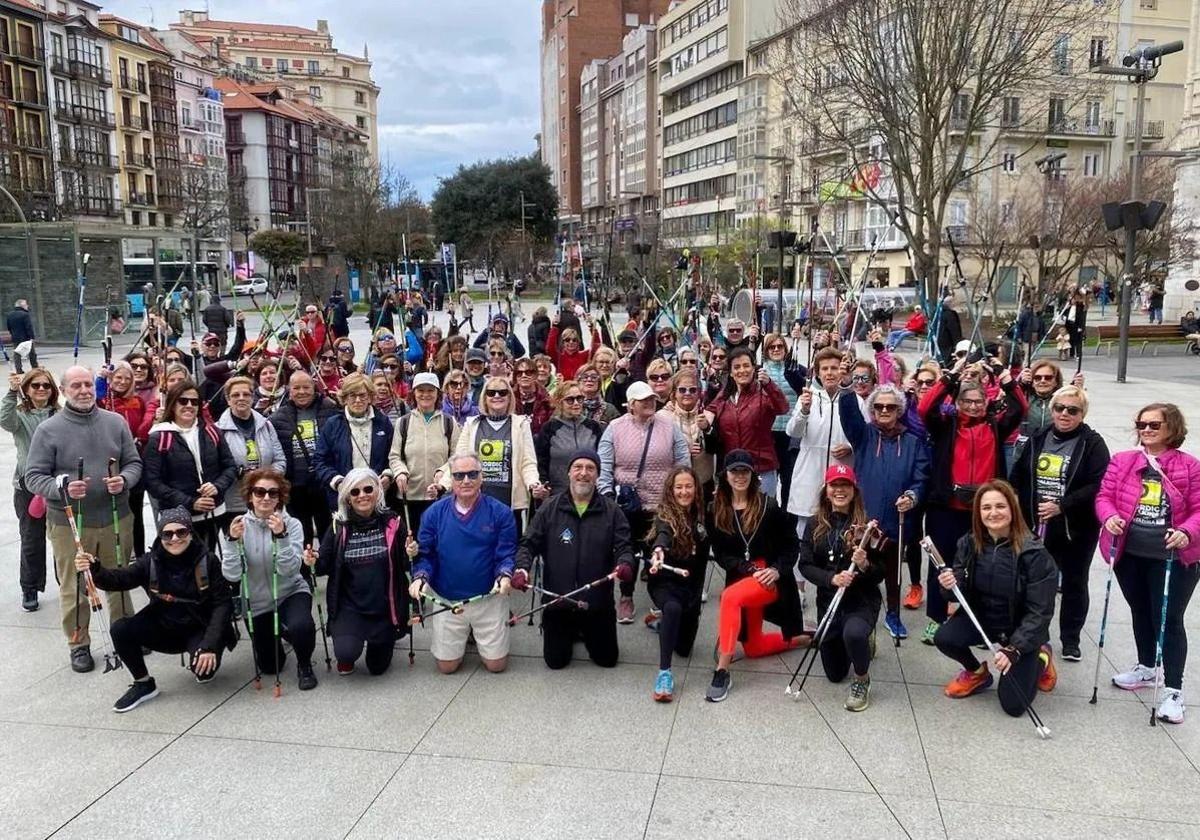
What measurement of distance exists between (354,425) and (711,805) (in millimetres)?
4149

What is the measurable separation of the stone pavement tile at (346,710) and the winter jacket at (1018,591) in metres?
3.25

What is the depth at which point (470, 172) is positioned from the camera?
7488cm

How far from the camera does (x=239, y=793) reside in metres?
4.83

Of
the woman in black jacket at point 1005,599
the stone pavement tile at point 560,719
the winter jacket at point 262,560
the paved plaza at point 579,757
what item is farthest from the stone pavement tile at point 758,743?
the winter jacket at point 262,560

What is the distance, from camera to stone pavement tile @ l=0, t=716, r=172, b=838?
15.2ft

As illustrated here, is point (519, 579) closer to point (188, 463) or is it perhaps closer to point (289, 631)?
point (289, 631)

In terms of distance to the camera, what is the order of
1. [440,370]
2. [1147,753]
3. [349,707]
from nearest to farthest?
[1147,753] → [349,707] → [440,370]

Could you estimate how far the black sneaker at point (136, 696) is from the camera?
5.75 metres

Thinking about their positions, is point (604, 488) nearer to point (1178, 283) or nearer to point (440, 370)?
point (440, 370)

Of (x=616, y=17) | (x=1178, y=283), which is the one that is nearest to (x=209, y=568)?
(x=1178, y=283)

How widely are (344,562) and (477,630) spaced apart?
0.98m

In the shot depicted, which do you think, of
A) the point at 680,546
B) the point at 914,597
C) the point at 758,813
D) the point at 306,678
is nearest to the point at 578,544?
the point at 680,546

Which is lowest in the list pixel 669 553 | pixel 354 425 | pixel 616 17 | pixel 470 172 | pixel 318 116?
pixel 669 553

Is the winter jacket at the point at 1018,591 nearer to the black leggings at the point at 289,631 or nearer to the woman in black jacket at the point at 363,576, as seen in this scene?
the woman in black jacket at the point at 363,576
